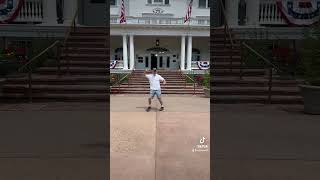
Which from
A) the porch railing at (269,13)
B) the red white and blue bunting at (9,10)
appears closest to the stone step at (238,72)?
the porch railing at (269,13)

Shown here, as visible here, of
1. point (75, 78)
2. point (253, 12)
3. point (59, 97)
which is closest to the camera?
point (59, 97)

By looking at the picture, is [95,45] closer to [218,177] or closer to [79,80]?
[79,80]

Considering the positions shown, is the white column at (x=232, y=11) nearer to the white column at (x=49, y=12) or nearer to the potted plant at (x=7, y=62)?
the white column at (x=49, y=12)

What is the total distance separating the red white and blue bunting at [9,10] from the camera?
60.5 feet

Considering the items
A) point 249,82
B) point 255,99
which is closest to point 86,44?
point 249,82

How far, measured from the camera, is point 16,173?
536 cm

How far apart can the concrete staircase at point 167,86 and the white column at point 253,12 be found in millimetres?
3733

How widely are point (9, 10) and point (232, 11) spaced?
8510 millimetres

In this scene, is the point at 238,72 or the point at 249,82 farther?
the point at 238,72

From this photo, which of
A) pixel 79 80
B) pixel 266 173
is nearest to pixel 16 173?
pixel 266 173

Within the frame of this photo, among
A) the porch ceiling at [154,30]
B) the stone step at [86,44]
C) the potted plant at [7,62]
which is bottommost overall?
the potted plant at [7,62]

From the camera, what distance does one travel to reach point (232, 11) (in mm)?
17938

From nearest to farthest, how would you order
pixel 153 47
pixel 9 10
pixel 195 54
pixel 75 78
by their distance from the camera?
Answer: pixel 75 78 → pixel 195 54 → pixel 9 10 → pixel 153 47

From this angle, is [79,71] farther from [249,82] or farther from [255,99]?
[255,99]
